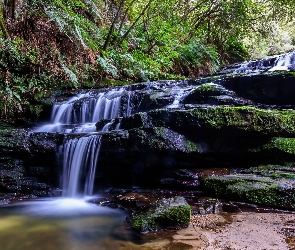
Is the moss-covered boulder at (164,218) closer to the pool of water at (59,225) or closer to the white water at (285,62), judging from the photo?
the pool of water at (59,225)

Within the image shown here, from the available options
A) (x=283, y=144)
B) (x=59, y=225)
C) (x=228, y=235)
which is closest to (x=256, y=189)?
(x=228, y=235)

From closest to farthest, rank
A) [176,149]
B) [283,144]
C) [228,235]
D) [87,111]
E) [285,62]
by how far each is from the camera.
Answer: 1. [228,235]
2. [283,144]
3. [176,149]
4. [87,111]
5. [285,62]

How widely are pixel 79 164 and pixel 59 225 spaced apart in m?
1.88

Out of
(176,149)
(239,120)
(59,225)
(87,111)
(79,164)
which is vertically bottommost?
(59,225)

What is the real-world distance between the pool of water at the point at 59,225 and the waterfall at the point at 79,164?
45 cm

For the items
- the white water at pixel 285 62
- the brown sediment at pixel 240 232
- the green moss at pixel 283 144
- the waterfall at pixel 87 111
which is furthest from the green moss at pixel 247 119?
the white water at pixel 285 62

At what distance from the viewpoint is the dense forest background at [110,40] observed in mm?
8484

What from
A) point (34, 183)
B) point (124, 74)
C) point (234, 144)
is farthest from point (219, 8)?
point (34, 183)

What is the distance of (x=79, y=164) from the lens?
19.5 ft

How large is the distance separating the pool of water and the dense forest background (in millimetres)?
3572

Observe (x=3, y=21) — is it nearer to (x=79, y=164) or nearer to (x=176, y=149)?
(x=79, y=164)

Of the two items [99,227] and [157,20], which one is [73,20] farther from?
[99,227]

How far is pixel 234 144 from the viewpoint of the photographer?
18.6 feet

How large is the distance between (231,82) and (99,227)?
224 inches
